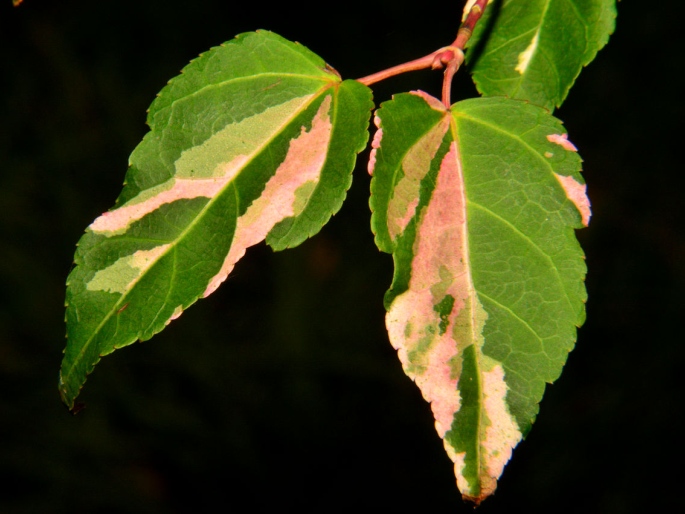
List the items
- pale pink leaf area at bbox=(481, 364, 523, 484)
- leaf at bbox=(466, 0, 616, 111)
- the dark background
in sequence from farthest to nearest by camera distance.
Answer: the dark background < leaf at bbox=(466, 0, 616, 111) < pale pink leaf area at bbox=(481, 364, 523, 484)

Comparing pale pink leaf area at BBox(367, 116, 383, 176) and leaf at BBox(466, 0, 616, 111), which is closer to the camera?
pale pink leaf area at BBox(367, 116, 383, 176)

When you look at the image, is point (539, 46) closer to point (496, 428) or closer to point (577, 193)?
point (577, 193)

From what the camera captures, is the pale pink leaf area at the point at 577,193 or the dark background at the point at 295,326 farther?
the dark background at the point at 295,326

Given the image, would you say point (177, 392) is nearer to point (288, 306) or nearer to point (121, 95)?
point (288, 306)

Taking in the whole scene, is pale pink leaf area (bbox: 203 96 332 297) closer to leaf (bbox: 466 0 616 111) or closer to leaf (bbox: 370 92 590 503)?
leaf (bbox: 370 92 590 503)

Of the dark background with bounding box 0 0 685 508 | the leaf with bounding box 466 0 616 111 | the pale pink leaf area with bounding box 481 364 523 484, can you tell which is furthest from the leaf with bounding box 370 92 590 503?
the dark background with bounding box 0 0 685 508

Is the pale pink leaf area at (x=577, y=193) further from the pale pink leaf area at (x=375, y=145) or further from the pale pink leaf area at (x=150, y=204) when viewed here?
the pale pink leaf area at (x=150, y=204)

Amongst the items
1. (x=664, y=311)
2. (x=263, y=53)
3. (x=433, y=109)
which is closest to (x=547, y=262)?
(x=433, y=109)

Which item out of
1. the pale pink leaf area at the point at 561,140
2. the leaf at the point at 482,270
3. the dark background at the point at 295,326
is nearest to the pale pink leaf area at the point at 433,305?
the leaf at the point at 482,270
